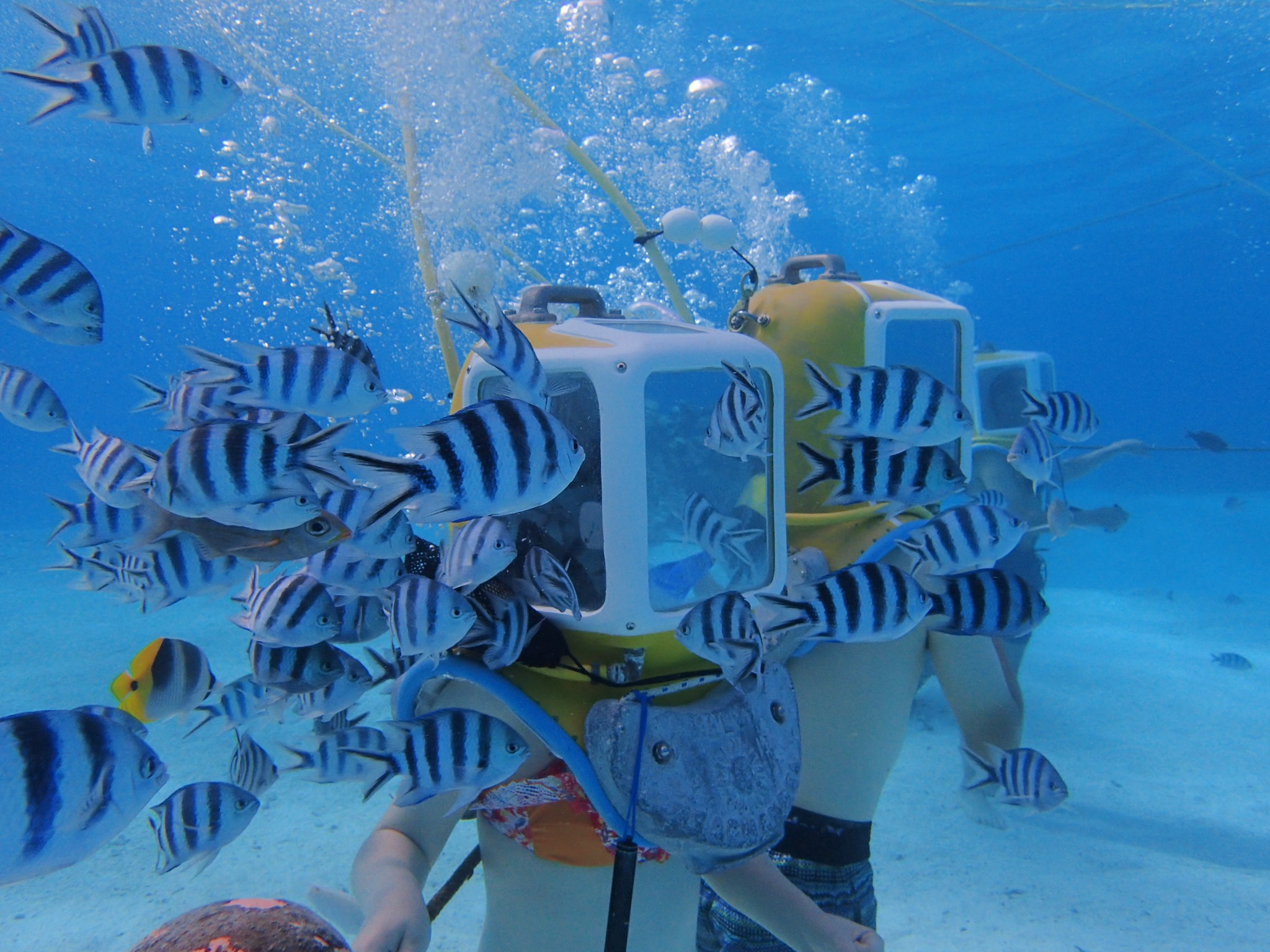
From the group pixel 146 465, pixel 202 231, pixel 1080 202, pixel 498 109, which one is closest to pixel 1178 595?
pixel 498 109

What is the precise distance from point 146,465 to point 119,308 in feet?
322

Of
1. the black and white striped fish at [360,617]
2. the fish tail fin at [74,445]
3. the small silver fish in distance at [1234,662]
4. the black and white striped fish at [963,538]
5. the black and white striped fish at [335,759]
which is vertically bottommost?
the small silver fish in distance at [1234,662]

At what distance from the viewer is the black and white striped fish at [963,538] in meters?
2.21

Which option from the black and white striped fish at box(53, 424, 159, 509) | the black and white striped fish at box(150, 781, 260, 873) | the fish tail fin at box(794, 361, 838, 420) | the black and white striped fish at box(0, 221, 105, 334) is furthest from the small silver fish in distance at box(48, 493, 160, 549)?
the fish tail fin at box(794, 361, 838, 420)

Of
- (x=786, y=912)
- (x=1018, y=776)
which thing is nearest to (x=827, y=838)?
(x=786, y=912)

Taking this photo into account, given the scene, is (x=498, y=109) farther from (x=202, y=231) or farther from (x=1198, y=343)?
(x=1198, y=343)

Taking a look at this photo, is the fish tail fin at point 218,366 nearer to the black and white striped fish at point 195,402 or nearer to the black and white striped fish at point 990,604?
the black and white striped fish at point 195,402

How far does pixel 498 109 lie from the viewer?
8.81 metres

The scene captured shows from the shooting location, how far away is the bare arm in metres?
2.10

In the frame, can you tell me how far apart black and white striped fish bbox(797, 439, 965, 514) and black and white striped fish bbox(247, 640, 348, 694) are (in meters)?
1.51

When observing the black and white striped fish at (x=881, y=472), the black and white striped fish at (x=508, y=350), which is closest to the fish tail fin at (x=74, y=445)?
the black and white striped fish at (x=508, y=350)

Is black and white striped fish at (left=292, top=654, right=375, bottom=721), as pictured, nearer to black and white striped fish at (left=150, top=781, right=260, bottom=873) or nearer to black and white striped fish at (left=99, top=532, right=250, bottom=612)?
black and white striped fish at (left=150, top=781, right=260, bottom=873)

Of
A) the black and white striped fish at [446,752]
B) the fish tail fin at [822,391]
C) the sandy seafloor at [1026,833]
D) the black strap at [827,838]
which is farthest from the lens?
the sandy seafloor at [1026,833]

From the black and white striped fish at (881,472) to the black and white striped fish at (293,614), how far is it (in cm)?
140
